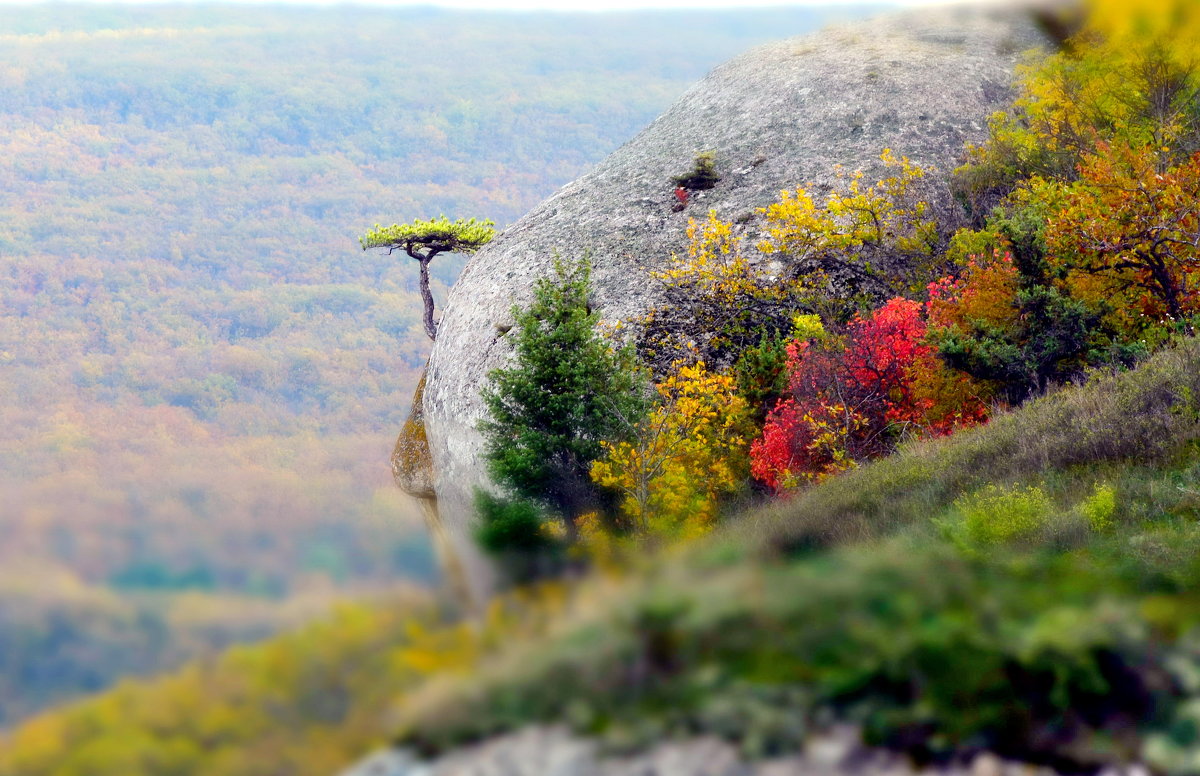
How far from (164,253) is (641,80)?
8511 centimetres

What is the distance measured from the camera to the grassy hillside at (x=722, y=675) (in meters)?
4.33

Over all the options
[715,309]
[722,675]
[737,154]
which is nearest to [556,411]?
[715,309]

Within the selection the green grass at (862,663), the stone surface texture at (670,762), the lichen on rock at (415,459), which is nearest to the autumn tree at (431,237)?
the lichen on rock at (415,459)

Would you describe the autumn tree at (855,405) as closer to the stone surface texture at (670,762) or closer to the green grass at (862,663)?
the green grass at (862,663)

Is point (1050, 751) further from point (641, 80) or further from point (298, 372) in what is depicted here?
point (641, 80)

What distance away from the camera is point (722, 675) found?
475 centimetres

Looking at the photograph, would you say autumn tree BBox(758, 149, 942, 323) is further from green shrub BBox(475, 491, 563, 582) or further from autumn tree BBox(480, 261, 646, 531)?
green shrub BBox(475, 491, 563, 582)

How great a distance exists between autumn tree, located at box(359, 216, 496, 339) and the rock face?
9.51 ft

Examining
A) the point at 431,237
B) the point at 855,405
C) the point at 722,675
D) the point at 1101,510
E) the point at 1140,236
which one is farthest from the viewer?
the point at 431,237

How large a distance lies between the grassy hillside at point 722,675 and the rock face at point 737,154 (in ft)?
54.9

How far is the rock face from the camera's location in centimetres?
2430

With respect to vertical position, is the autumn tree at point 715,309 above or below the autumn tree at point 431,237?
below

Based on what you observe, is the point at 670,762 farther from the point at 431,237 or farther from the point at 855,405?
the point at 431,237

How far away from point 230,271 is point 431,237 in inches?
3680
